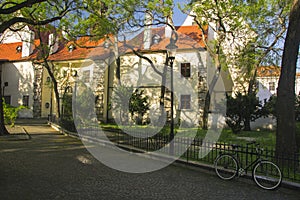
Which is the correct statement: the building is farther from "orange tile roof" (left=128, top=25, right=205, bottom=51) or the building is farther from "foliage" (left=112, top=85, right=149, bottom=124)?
"foliage" (left=112, top=85, right=149, bottom=124)

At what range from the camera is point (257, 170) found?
6.77 m

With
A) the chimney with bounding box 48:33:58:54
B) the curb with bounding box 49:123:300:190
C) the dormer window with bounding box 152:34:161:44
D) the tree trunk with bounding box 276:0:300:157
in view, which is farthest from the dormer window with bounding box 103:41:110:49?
the tree trunk with bounding box 276:0:300:157

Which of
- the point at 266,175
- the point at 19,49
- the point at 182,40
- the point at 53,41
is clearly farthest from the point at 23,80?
the point at 266,175

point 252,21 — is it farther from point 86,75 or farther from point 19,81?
point 19,81

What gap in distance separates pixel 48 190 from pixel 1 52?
39.0 meters

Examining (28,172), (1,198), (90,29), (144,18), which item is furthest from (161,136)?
(144,18)

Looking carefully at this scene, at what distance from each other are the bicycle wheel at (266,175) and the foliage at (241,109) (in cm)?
1126

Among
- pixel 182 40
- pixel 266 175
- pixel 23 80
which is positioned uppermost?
pixel 182 40

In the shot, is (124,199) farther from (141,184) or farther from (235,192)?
(235,192)

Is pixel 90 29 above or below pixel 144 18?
below

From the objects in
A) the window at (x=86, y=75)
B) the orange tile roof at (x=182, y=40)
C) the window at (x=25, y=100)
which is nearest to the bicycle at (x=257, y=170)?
the orange tile roof at (x=182, y=40)

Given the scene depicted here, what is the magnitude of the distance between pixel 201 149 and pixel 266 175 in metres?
3.13

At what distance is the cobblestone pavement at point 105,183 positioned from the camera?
222 inches

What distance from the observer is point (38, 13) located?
17875mm
